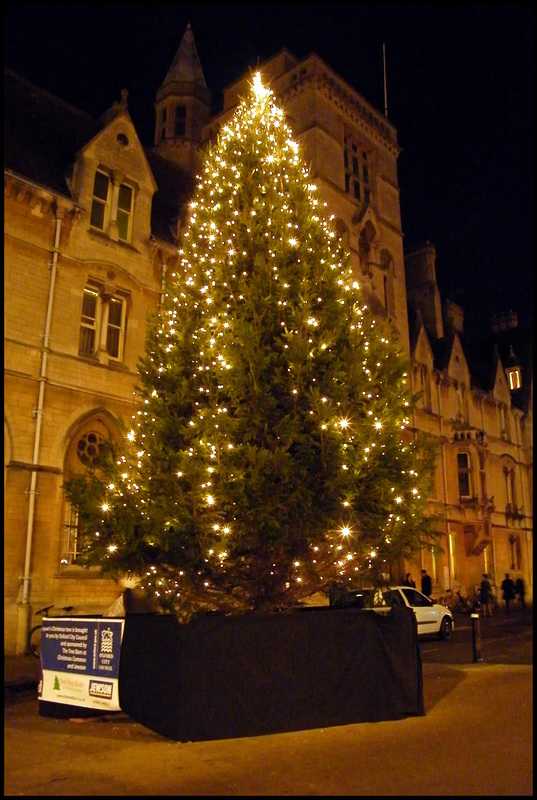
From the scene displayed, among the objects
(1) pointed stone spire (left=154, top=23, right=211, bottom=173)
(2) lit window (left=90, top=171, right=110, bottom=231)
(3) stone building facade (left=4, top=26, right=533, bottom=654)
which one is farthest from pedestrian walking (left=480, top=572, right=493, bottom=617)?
(1) pointed stone spire (left=154, top=23, right=211, bottom=173)

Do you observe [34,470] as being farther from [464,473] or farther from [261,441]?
[464,473]

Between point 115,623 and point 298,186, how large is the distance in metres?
6.77

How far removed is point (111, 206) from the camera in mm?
19578

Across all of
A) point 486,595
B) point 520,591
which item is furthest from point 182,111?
point 520,591

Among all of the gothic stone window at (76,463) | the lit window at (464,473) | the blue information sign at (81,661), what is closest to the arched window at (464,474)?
the lit window at (464,473)

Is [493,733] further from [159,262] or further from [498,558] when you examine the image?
[498,558]

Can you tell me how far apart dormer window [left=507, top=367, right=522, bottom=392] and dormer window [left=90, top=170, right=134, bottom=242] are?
1229 inches

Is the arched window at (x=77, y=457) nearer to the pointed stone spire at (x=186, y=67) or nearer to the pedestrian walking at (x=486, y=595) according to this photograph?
the pedestrian walking at (x=486, y=595)

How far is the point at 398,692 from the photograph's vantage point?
8.83 m

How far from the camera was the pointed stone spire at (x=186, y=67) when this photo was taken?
3541cm

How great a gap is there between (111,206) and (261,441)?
12544 mm

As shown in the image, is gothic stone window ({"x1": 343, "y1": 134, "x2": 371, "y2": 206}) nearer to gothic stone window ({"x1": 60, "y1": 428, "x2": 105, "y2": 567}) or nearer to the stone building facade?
the stone building facade

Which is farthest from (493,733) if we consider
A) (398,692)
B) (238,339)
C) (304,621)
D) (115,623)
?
(238,339)

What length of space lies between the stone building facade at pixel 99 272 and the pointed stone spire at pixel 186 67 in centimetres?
301
